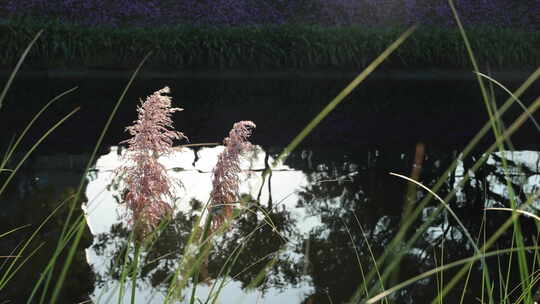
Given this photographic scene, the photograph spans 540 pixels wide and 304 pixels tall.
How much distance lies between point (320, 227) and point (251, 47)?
573cm

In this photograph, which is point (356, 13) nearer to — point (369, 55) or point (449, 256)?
point (369, 55)

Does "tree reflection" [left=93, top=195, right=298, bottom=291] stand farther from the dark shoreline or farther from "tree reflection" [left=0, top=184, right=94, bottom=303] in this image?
the dark shoreline

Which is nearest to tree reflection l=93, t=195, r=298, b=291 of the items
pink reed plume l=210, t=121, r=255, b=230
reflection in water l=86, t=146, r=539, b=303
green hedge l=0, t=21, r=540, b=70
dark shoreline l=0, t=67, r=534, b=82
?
reflection in water l=86, t=146, r=539, b=303

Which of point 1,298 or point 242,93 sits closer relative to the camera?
point 1,298

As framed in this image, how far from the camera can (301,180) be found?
4805 millimetres

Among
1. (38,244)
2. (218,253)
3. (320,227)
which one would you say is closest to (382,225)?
(320,227)

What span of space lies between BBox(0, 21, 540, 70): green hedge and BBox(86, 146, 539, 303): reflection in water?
388 centimetres

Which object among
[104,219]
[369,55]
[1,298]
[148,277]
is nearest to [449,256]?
[148,277]

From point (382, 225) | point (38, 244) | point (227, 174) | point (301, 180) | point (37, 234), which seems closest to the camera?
point (227, 174)

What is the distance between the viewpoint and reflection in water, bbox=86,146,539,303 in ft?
10.5

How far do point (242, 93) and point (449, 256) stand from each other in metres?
4.90

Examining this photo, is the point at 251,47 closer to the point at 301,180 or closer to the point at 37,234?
the point at 301,180

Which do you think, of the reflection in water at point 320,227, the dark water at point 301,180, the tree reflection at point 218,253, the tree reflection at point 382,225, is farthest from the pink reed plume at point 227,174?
the tree reflection at point 218,253

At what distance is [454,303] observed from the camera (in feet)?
10.4
